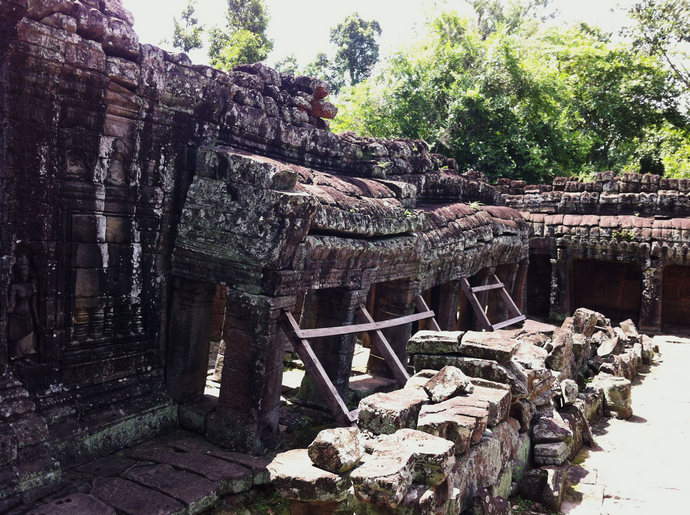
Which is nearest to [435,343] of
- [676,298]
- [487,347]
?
[487,347]

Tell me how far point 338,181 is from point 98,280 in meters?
3.36

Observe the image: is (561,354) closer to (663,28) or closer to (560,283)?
(560,283)

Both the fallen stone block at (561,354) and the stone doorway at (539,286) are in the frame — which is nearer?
the fallen stone block at (561,354)

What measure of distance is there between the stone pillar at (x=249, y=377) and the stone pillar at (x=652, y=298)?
12.2 metres

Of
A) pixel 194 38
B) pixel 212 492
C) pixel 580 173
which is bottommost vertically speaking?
pixel 212 492

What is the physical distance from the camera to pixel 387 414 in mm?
4660

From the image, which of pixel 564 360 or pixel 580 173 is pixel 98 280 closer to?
pixel 564 360

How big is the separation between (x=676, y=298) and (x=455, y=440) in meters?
14.6

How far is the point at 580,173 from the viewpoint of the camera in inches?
918

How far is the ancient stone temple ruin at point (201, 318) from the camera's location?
465 cm

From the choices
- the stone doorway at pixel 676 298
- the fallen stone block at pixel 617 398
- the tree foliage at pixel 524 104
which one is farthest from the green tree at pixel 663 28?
the fallen stone block at pixel 617 398

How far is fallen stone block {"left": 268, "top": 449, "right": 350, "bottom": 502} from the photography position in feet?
14.0

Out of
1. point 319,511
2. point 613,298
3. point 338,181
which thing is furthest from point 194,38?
point 319,511

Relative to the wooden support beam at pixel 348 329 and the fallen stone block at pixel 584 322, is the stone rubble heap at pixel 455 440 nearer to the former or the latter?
the wooden support beam at pixel 348 329
